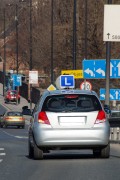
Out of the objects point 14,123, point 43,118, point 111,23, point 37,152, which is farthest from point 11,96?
point 43,118

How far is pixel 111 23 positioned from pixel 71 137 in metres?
12.8

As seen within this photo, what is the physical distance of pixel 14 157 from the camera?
2269 centimetres

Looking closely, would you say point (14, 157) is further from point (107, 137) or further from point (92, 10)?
point (92, 10)

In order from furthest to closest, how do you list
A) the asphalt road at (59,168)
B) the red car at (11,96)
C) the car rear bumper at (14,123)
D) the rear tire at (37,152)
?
the red car at (11,96) < the car rear bumper at (14,123) < the rear tire at (37,152) < the asphalt road at (59,168)

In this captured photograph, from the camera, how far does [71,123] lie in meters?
20.7

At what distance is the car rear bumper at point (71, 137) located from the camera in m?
20.7

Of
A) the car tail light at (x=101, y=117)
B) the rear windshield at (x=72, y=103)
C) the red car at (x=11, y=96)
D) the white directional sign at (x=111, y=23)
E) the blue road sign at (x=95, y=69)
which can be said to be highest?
the white directional sign at (x=111, y=23)

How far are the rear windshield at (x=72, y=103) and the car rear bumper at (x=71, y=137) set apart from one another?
1.56 feet

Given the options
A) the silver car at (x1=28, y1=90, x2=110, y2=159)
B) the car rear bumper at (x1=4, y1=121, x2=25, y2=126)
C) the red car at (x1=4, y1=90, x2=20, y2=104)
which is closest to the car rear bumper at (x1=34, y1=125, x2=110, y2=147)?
the silver car at (x1=28, y1=90, x2=110, y2=159)

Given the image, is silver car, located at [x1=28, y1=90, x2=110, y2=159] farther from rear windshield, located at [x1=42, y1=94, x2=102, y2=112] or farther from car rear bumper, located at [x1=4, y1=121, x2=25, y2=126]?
car rear bumper, located at [x1=4, y1=121, x2=25, y2=126]

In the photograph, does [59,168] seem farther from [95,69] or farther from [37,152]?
[95,69]

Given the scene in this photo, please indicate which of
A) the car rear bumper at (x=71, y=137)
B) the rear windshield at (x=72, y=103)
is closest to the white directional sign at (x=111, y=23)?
the rear windshield at (x=72, y=103)

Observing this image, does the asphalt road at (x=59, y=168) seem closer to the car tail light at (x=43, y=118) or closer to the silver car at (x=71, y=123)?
the silver car at (x=71, y=123)

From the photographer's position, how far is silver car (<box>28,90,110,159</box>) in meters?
20.7
